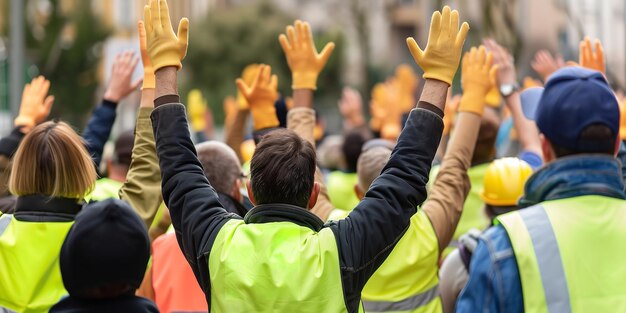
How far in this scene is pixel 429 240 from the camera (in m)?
4.77

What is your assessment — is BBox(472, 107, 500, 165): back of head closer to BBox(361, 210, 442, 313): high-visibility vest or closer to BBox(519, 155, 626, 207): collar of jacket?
BBox(361, 210, 442, 313): high-visibility vest

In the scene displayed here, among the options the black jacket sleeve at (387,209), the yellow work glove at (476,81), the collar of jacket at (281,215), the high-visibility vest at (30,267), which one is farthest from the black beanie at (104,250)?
the yellow work glove at (476,81)

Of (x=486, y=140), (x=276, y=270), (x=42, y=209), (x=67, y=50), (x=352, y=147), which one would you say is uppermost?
(x=276, y=270)

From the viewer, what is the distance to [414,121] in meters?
Result: 3.60

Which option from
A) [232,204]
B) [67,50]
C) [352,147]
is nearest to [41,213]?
[232,204]

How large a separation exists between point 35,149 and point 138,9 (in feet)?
182

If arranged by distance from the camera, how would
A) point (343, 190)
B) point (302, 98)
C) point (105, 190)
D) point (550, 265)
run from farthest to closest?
point (343, 190) → point (105, 190) → point (302, 98) → point (550, 265)

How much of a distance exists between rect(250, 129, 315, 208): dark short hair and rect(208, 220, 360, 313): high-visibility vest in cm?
12

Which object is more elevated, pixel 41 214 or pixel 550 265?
pixel 550 265

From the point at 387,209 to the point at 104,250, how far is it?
0.89 meters

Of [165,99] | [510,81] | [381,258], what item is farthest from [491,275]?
[510,81]

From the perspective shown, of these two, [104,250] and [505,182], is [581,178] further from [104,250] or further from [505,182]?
[505,182]

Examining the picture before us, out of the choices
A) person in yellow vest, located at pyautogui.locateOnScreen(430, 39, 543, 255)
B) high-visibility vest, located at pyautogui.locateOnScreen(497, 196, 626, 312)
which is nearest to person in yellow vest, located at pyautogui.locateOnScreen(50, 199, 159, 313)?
high-visibility vest, located at pyautogui.locateOnScreen(497, 196, 626, 312)

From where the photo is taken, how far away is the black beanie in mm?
3502
